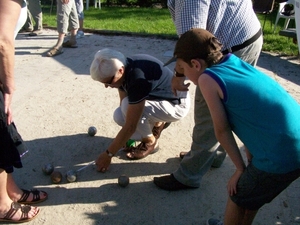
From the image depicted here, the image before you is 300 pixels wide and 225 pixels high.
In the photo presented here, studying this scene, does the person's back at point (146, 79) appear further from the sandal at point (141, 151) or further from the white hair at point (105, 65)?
the sandal at point (141, 151)

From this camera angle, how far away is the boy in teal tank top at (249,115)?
1.88 metres

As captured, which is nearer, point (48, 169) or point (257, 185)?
point (257, 185)

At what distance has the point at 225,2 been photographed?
2.55m

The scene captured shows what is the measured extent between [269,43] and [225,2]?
234 inches

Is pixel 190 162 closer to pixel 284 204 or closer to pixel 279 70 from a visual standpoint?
pixel 284 204

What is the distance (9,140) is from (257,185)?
167 cm

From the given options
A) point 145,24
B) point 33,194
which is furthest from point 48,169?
point 145,24

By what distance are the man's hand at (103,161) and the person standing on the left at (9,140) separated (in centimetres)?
54

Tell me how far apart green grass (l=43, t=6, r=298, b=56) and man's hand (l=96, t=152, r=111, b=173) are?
17.6 ft

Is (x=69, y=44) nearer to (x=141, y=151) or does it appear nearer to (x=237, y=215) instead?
(x=141, y=151)

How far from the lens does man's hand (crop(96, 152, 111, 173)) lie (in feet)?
10.3

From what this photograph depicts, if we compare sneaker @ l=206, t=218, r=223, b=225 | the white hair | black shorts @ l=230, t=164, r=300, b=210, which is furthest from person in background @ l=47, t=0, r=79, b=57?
black shorts @ l=230, t=164, r=300, b=210

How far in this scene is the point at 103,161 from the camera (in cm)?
318

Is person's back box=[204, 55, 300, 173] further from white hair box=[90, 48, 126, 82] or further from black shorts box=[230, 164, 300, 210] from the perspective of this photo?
white hair box=[90, 48, 126, 82]
